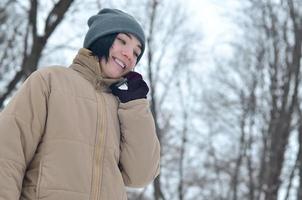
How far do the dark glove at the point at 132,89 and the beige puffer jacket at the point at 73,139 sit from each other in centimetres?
3

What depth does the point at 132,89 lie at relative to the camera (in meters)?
2.57

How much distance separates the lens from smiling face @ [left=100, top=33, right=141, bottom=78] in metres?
2.54

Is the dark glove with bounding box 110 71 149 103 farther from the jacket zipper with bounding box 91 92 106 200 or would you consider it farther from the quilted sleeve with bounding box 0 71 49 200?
the quilted sleeve with bounding box 0 71 49 200

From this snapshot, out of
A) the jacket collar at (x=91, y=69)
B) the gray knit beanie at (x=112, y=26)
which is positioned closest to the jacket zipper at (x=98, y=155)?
the jacket collar at (x=91, y=69)

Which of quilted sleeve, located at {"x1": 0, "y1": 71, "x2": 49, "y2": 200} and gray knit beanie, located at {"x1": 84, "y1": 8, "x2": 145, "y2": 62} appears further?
gray knit beanie, located at {"x1": 84, "y1": 8, "x2": 145, "y2": 62}

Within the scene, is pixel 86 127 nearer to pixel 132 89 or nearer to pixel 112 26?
pixel 132 89

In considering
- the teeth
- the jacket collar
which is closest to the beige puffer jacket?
the jacket collar

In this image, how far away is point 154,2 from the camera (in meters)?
15.0

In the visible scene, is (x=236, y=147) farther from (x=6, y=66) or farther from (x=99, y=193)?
(x=99, y=193)

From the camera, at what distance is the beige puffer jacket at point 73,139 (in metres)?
2.14

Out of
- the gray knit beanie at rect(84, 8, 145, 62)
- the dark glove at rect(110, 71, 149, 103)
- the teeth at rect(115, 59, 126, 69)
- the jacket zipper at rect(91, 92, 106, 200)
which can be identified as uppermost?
the gray knit beanie at rect(84, 8, 145, 62)

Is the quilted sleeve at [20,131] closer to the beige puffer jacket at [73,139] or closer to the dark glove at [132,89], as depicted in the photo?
the beige puffer jacket at [73,139]

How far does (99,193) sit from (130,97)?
49cm

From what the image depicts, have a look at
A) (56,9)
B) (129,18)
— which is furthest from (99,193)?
(56,9)
